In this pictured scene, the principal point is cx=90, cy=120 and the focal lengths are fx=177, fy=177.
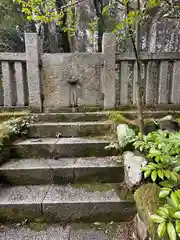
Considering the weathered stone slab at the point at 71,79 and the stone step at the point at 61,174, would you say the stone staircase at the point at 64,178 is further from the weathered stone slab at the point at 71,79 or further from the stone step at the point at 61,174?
the weathered stone slab at the point at 71,79

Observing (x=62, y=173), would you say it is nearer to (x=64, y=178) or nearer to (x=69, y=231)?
(x=64, y=178)

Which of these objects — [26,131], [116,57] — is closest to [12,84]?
[26,131]

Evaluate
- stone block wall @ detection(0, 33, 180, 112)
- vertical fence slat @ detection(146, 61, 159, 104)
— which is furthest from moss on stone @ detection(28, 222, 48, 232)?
vertical fence slat @ detection(146, 61, 159, 104)

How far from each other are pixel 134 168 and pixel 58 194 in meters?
0.77

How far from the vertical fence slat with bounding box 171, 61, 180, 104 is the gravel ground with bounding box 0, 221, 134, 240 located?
7.06ft

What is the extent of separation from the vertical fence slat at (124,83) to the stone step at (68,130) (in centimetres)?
68

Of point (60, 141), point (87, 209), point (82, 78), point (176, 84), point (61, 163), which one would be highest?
point (82, 78)

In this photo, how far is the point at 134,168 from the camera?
1.54 meters

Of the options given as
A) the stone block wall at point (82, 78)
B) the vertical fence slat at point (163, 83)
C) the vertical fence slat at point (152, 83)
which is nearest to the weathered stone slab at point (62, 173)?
the stone block wall at point (82, 78)

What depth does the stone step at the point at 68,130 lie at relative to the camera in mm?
2562

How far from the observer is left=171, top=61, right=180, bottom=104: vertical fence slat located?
9.39 ft

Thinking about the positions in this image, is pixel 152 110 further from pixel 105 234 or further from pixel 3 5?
pixel 3 5

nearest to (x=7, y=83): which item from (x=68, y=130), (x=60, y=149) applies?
(x=68, y=130)

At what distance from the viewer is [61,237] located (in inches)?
56.4
